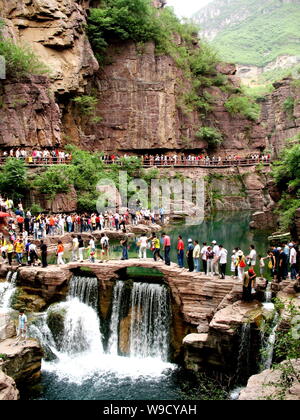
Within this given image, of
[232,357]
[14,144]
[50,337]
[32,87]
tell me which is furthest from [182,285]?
[32,87]

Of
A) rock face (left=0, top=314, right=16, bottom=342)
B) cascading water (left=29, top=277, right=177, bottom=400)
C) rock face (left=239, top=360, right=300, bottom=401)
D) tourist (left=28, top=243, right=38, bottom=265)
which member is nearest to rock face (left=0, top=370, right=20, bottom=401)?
cascading water (left=29, top=277, right=177, bottom=400)

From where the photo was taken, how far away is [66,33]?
120 ft

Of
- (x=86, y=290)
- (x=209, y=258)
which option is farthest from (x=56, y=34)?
(x=209, y=258)

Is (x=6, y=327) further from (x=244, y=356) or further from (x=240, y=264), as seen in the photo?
(x=240, y=264)

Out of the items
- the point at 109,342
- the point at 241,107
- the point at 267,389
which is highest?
the point at 241,107

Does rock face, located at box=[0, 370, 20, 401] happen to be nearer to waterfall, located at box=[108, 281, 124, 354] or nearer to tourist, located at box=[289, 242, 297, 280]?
waterfall, located at box=[108, 281, 124, 354]

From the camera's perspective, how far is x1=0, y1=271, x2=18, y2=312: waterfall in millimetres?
17089

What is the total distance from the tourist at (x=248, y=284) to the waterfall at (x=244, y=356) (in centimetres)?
154

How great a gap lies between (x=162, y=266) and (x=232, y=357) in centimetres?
474

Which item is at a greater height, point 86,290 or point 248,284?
point 248,284

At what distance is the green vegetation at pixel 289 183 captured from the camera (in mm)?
21816

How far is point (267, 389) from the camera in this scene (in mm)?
9617

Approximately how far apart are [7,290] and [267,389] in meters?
12.0

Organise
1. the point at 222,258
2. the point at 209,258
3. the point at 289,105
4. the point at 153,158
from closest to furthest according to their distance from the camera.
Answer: the point at 222,258
the point at 209,258
the point at 153,158
the point at 289,105
